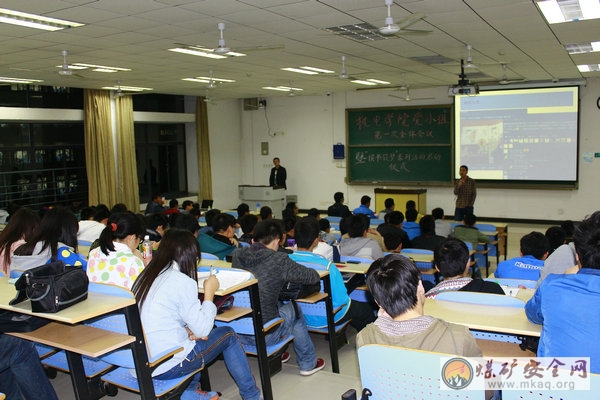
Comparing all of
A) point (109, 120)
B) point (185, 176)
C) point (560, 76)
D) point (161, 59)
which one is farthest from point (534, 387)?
point (185, 176)

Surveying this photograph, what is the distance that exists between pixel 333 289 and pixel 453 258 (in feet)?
3.20

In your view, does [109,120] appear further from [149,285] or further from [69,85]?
[149,285]

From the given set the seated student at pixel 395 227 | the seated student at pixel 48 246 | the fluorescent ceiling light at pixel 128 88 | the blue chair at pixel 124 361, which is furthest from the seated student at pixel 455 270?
the fluorescent ceiling light at pixel 128 88

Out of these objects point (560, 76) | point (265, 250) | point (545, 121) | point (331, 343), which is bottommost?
point (331, 343)

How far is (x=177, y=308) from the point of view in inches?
112

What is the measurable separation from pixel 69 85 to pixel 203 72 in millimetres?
2995

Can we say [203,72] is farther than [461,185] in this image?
No

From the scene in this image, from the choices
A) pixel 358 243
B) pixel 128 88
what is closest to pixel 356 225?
pixel 358 243

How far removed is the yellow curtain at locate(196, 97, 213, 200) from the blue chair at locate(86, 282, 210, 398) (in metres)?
10.4

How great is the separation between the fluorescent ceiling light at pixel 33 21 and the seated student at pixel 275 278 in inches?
119

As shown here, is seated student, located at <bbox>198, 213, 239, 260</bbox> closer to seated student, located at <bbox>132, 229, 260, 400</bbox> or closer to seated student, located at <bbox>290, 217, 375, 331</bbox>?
seated student, located at <bbox>290, 217, 375, 331</bbox>

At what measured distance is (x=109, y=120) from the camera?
11.0m

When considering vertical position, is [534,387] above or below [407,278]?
below

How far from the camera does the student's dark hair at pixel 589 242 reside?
2.20 meters
